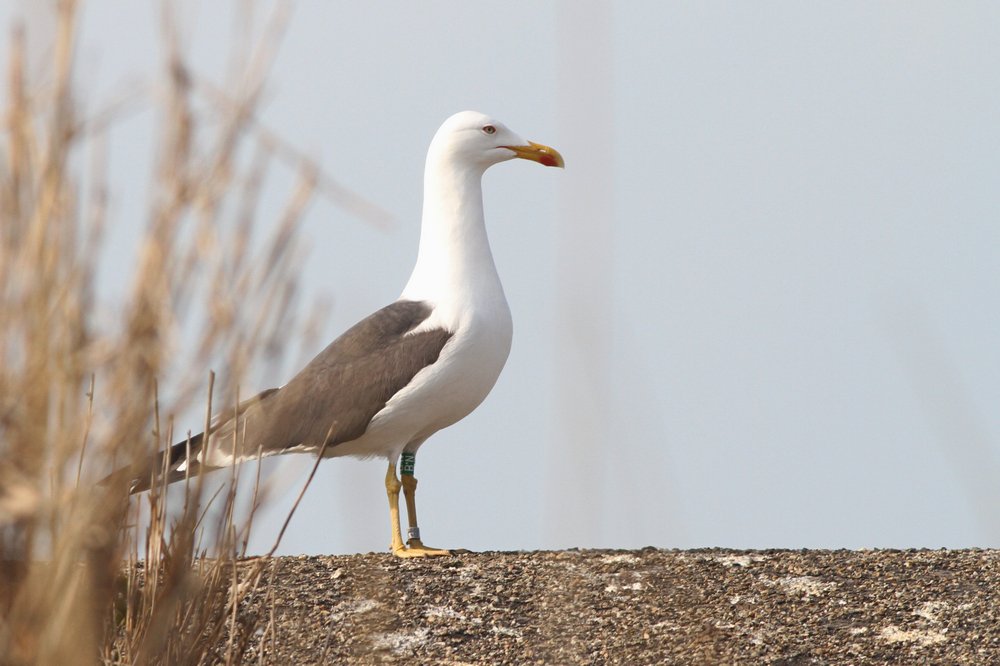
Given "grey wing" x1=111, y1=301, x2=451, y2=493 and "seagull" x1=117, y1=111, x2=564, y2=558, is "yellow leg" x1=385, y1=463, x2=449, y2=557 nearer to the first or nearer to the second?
"seagull" x1=117, y1=111, x2=564, y2=558

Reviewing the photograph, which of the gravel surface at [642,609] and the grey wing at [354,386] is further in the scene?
the grey wing at [354,386]

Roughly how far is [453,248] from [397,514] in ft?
5.08

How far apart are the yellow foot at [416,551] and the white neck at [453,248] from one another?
1.25 m

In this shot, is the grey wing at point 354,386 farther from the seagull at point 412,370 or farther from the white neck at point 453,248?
the white neck at point 453,248

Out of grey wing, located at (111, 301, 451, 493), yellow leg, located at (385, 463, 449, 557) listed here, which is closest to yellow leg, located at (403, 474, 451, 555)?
yellow leg, located at (385, 463, 449, 557)

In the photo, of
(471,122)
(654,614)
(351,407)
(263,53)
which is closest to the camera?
(263,53)

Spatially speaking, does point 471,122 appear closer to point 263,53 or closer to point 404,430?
point 404,430

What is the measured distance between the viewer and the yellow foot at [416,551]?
678cm

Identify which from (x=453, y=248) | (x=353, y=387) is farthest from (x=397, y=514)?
(x=453, y=248)

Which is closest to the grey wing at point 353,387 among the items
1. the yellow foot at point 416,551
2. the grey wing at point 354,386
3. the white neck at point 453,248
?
the grey wing at point 354,386

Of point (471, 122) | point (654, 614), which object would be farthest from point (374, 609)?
point (471, 122)

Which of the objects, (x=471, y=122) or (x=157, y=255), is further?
(x=471, y=122)

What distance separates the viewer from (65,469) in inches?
101

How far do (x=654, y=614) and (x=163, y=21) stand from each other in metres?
3.98
